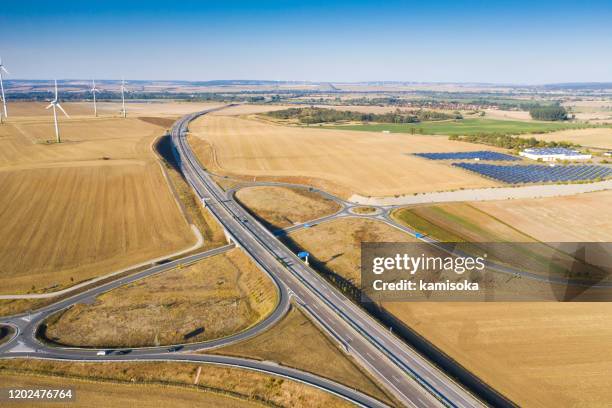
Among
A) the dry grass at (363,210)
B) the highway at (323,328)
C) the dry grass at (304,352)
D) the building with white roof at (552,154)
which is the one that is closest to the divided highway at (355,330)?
the highway at (323,328)

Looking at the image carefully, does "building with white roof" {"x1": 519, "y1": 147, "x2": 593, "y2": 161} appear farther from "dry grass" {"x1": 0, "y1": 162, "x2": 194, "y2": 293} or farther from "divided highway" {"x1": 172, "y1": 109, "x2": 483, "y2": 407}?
"dry grass" {"x1": 0, "y1": 162, "x2": 194, "y2": 293}

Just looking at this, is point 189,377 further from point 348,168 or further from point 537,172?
point 537,172

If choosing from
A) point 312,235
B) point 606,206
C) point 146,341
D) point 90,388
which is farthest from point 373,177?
point 90,388

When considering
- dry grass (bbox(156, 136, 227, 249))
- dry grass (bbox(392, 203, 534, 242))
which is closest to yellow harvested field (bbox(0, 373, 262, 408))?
dry grass (bbox(156, 136, 227, 249))

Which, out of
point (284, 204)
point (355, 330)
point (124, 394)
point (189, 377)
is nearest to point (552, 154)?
point (284, 204)

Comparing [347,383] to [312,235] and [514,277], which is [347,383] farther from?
[312,235]

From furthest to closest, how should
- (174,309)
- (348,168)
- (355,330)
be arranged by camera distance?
1. (348,168)
2. (174,309)
3. (355,330)
